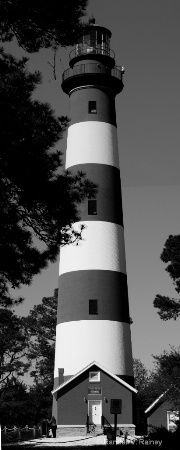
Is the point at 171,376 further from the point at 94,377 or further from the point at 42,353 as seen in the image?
the point at 42,353

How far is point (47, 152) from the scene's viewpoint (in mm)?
18109

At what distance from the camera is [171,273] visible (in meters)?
38.5

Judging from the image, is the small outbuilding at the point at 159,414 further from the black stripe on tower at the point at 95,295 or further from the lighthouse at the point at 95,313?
the black stripe on tower at the point at 95,295

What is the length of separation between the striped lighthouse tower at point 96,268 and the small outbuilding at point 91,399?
18.4 inches

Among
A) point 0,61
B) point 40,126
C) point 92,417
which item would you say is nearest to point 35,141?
point 40,126

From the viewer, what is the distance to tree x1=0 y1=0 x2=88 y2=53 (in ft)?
52.0

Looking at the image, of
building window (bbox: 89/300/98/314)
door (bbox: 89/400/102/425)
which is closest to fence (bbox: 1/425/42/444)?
door (bbox: 89/400/102/425)

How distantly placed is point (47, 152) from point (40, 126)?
31.2 inches

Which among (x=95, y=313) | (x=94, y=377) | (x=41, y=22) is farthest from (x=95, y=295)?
(x=41, y=22)

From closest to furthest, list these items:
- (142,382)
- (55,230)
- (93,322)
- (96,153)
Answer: (55,230) < (93,322) < (96,153) < (142,382)

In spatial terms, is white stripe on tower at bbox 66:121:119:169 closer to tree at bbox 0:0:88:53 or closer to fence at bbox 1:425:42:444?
fence at bbox 1:425:42:444

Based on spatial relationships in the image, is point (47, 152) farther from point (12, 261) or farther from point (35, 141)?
point (12, 261)

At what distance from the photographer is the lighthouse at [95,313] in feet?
118

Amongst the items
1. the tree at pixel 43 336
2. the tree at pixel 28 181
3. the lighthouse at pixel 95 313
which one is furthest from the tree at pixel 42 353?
the tree at pixel 28 181
